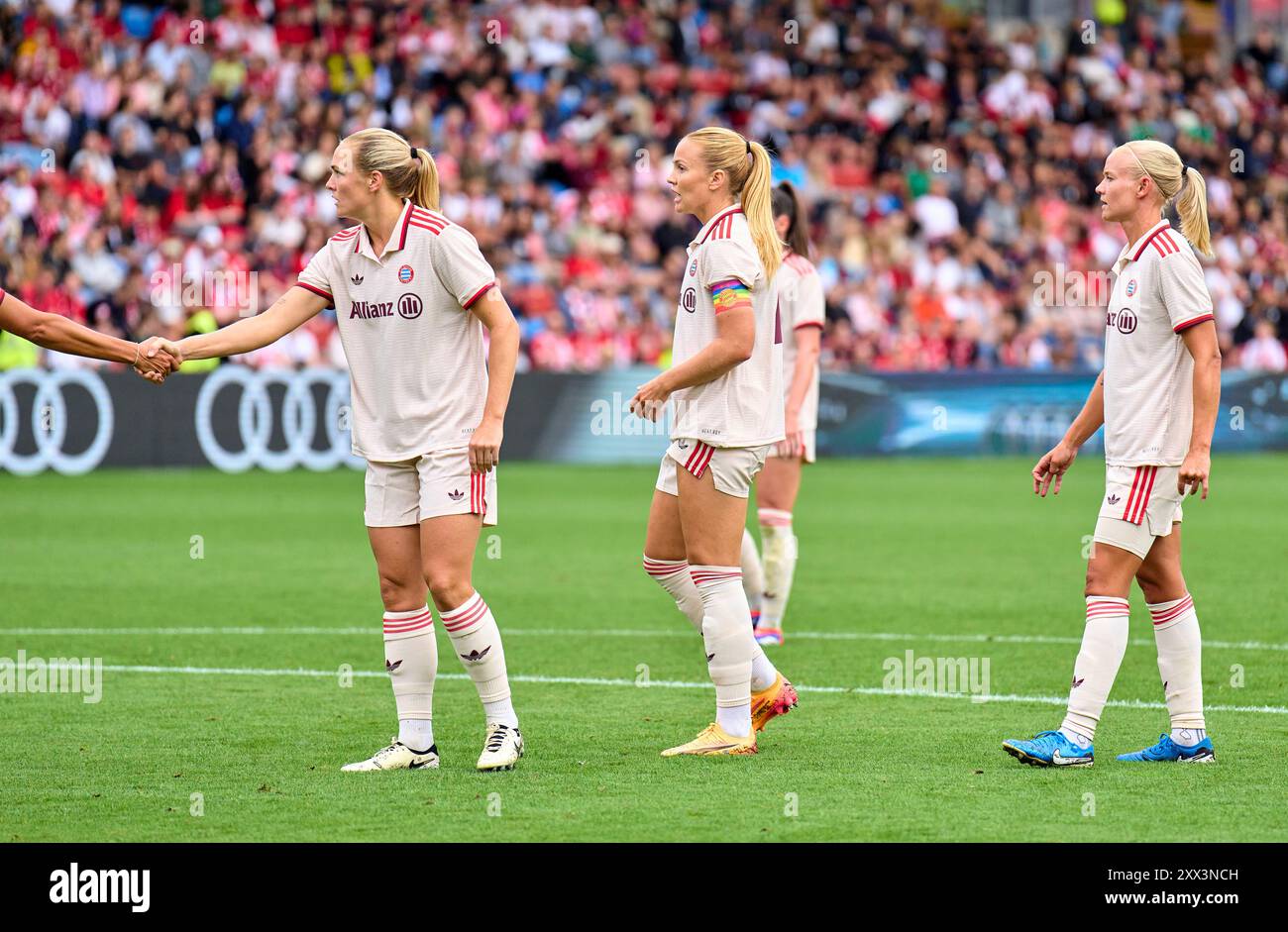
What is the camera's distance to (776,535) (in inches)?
416

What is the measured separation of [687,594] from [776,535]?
3.36 m

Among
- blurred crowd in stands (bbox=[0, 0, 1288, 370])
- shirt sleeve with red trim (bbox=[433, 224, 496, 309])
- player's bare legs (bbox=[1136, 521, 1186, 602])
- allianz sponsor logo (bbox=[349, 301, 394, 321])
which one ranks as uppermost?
blurred crowd in stands (bbox=[0, 0, 1288, 370])

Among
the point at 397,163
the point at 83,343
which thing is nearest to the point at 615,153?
the point at 83,343

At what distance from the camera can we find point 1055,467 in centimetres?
722

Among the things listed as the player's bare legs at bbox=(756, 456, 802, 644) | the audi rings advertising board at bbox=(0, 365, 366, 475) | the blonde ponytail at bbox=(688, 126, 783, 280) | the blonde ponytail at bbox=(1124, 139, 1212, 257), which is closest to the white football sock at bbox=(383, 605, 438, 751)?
the blonde ponytail at bbox=(688, 126, 783, 280)

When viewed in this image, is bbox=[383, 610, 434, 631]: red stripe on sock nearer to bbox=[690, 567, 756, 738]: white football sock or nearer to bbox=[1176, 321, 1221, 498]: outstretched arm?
bbox=[690, 567, 756, 738]: white football sock

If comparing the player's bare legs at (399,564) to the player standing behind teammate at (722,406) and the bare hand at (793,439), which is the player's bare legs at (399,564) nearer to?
the player standing behind teammate at (722,406)

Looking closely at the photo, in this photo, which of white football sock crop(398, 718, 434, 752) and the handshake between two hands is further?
the handshake between two hands

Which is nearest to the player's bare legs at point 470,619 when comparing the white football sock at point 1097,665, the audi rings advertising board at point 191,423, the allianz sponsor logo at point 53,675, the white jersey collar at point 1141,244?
the white football sock at point 1097,665
